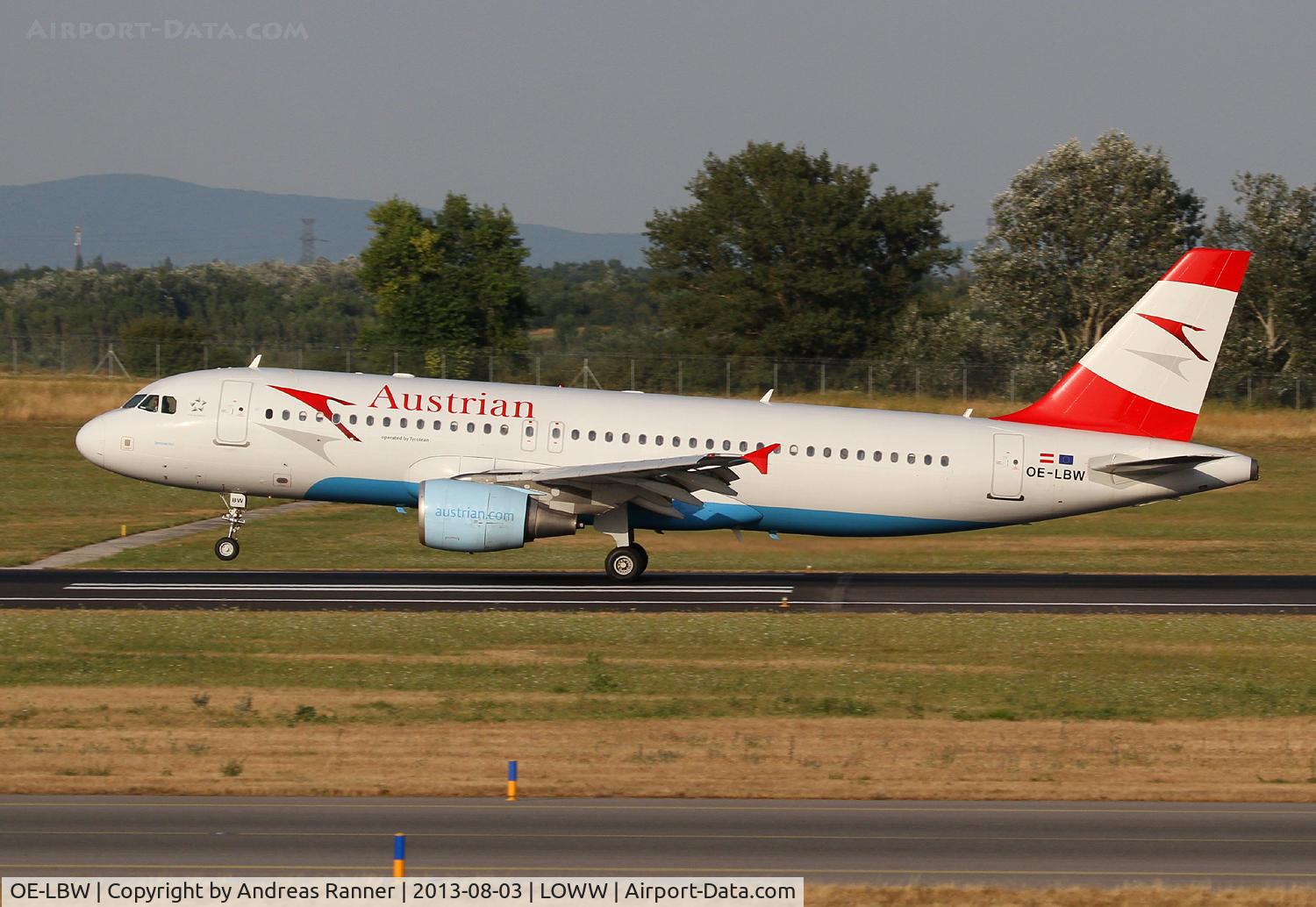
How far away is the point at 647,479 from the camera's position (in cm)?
3123

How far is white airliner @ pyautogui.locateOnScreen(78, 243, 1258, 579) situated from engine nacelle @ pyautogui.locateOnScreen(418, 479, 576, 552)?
640 mm

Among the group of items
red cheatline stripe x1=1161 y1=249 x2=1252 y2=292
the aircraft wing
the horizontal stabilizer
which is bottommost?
the aircraft wing

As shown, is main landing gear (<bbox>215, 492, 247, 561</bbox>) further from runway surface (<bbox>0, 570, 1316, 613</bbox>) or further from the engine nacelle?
the engine nacelle

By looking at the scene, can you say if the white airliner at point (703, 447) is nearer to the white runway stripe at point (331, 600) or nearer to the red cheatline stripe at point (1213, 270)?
the red cheatline stripe at point (1213, 270)

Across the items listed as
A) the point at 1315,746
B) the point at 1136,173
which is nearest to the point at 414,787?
the point at 1315,746

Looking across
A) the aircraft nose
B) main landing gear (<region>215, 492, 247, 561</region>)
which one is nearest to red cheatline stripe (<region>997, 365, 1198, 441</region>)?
main landing gear (<region>215, 492, 247, 561</region>)

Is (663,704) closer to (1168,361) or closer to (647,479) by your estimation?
(647,479)

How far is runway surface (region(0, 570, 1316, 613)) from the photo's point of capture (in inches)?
1174

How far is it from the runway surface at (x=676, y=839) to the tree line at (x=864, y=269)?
54189 mm

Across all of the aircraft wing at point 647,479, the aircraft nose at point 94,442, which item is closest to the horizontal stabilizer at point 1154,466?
the aircraft wing at point 647,479

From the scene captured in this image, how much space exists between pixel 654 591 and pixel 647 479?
8.08ft

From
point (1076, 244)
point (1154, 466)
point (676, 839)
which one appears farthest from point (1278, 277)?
point (676, 839)

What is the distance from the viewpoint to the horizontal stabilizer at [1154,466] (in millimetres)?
32156

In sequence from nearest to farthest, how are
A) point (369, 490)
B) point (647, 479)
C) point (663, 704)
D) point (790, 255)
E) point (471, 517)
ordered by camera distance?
1. point (663, 704)
2. point (471, 517)
3. point (647, 479)
4. point (369, 490)
5. point (790, 255)
